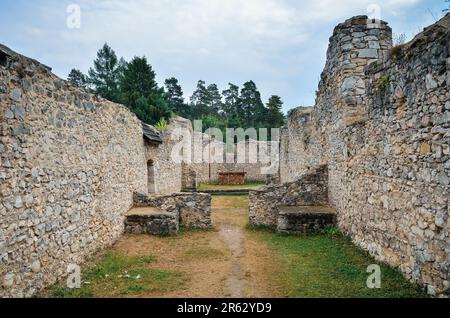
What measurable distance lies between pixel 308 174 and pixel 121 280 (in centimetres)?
654

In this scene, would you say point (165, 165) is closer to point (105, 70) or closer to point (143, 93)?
point (143, 93)

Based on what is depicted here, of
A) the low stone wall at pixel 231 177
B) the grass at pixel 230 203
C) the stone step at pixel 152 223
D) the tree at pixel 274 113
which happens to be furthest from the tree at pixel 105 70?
the stone step at pixel 152 223

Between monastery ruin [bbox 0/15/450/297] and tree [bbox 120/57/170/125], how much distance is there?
756 inches

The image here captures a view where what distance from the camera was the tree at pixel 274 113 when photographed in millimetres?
45094

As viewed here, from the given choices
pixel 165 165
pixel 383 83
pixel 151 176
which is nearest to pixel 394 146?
pixel 383 83

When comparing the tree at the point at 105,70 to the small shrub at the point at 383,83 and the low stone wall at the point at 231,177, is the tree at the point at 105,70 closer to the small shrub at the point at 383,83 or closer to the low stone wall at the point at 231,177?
the low stone wall at the point at 231,177

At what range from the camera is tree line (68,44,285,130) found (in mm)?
30484

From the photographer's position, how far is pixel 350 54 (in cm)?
869

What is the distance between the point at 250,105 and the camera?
51.1m

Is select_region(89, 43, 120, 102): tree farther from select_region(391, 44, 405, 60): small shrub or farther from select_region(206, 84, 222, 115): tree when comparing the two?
select_region(391, 44, 405, 60): small shrub

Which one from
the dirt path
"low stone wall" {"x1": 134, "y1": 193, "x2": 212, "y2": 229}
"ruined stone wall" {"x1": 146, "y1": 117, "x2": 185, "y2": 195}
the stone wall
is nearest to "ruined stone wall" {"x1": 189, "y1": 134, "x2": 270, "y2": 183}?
"ruined stone wall" {"x1": 146, "y1": 117, "x2": 185, "y2": 195}

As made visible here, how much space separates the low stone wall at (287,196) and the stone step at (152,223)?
2.62 m
